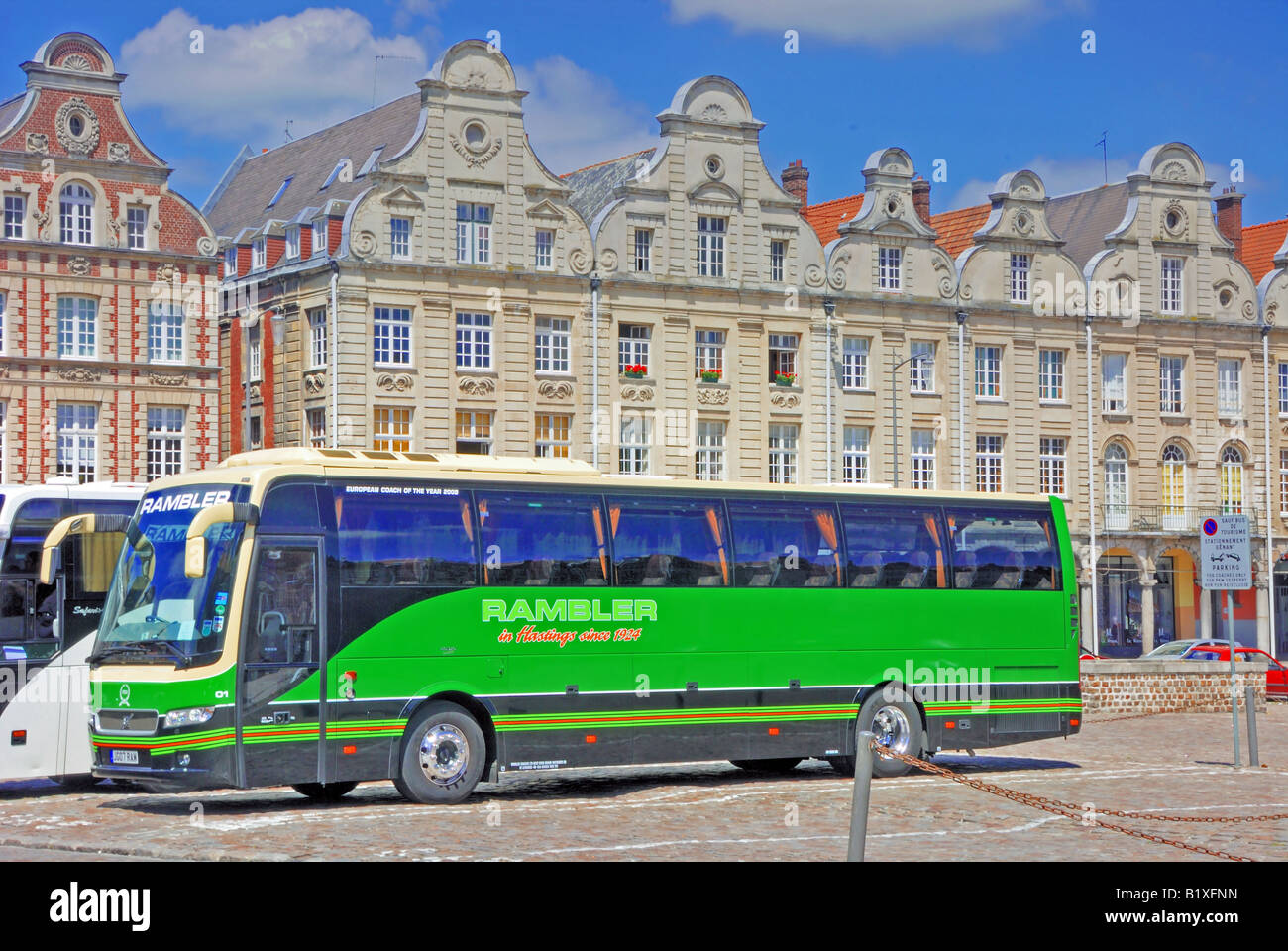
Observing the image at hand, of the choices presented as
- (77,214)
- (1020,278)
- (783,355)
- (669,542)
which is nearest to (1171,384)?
(1020,278)

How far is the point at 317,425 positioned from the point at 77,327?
20.9ft

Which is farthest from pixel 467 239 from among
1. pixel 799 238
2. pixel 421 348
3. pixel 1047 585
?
pixel 1047 585

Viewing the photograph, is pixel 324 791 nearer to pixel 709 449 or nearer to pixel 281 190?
pixel 709 449

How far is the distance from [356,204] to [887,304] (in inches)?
635

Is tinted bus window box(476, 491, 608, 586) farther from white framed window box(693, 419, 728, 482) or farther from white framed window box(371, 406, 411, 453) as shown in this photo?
white framed window box(693, 419, 728, 482)

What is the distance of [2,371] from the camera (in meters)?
44.0

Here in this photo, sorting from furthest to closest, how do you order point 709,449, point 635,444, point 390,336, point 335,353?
point 709,449 → point 635,444 → point 390,336 → point 335,353

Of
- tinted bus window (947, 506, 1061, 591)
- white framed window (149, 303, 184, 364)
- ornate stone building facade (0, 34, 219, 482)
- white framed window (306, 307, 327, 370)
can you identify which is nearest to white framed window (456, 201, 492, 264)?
white framed window (306, 307, 327, 370)

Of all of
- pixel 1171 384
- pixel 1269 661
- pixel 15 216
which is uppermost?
pixel 15 216

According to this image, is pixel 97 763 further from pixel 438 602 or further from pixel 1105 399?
pixel 1105 399

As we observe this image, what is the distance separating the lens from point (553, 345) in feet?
165

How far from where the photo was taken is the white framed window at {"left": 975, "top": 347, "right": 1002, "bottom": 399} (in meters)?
56.6

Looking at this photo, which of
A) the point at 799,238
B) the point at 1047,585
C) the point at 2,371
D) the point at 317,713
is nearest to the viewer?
the point at 317,713

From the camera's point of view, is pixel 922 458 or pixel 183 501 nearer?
pixel 183 501
